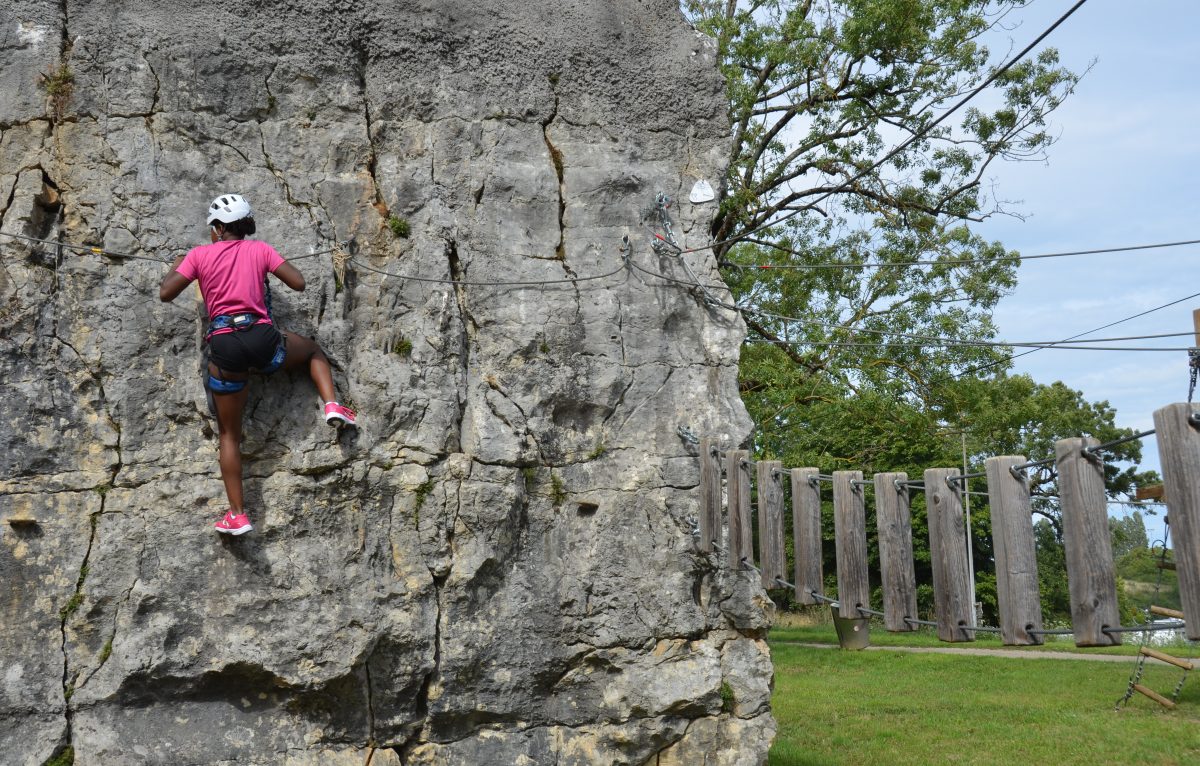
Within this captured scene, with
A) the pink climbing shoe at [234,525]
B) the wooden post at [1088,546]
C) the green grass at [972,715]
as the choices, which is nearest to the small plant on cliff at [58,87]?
the pink climbing shoe at [234,525]

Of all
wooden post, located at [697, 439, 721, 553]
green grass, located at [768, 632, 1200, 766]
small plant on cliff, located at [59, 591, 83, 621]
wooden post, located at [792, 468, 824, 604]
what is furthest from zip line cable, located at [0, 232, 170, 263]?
green grass, located at [768, 632, 1200, 766]

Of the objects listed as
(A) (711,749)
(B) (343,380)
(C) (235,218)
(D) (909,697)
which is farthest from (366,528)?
(D) (909,697)

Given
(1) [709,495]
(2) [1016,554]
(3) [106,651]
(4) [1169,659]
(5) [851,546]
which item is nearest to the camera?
(2) [1016,554]

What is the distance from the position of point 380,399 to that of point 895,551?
2900mm

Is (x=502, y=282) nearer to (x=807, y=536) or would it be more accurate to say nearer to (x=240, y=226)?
(x=240, y=226)

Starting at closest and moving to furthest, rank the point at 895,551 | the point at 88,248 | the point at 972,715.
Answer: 1. the point at 895,551
2. the point at 88,248
3. the point at 972,715

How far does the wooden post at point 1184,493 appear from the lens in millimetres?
3201

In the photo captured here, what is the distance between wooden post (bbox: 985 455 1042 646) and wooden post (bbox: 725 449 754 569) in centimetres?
174

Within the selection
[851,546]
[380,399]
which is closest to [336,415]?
[380,399]

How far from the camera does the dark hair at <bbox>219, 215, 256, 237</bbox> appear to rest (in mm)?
5457

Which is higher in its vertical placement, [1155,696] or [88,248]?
[88,248]

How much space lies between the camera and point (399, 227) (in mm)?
5969

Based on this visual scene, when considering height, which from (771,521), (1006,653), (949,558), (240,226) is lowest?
(1006,653)

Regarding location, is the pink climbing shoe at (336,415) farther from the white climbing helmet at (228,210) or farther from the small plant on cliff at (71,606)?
the small plant on cliff at (71,606)
